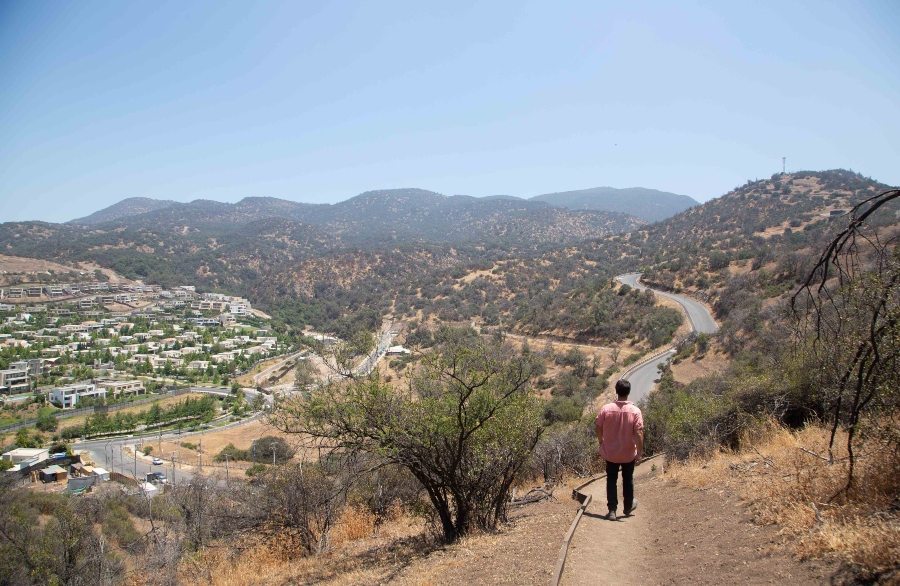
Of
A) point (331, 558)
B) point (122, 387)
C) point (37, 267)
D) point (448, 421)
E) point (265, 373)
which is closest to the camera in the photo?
point (448, 421)

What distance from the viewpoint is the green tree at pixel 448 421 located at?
23.5 ft

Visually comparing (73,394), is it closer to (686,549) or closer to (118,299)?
(118,299)

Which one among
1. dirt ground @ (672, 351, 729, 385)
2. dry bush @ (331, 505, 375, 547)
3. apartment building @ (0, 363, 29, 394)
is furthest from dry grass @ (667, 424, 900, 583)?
apartment building @ (0, 363, 29, 394)

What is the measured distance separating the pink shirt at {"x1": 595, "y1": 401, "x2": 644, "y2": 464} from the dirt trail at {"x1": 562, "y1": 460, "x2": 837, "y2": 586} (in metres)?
0.99

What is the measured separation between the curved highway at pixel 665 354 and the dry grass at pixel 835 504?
18.8 metres

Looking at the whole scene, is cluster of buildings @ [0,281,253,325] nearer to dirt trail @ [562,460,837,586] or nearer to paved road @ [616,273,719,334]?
paved road @ [616,273,719,334]

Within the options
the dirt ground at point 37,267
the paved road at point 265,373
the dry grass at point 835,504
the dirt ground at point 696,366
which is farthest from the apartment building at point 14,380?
the dry grass at point 835,504

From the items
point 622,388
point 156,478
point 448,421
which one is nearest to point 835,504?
point 622,388

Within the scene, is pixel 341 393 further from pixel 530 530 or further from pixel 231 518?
pixel 231 518

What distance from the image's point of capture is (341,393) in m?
7.49

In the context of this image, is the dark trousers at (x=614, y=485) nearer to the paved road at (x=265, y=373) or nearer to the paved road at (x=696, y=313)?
the paved road at (x=696, y=313)

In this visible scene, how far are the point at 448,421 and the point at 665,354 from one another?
3160cm

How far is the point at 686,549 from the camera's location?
5.28 meters

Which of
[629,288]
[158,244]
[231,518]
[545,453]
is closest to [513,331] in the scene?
[629,288]
